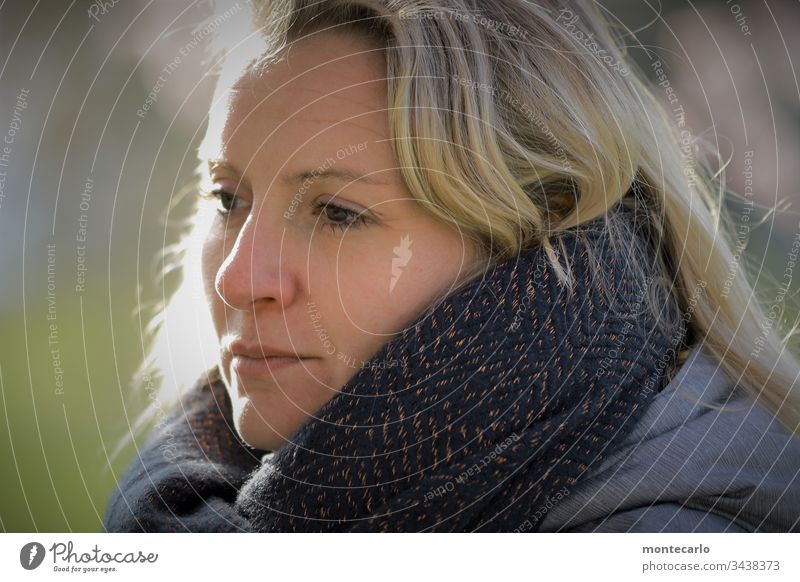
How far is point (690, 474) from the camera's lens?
0.69m

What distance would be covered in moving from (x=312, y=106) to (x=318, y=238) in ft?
0.41

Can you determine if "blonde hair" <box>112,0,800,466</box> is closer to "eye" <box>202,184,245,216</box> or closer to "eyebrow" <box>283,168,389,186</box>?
"eyebrow" <box>283,168,389,186</box>

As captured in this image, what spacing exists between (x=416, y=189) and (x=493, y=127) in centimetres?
9

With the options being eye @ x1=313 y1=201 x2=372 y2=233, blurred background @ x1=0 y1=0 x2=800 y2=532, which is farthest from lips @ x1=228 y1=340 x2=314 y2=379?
blurred background @ x1=0 y1=0 x2=800 y2=532

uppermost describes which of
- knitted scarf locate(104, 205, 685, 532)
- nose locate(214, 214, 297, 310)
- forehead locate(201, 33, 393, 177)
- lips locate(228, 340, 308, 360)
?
forehead locate(201, 33, 393, 177)

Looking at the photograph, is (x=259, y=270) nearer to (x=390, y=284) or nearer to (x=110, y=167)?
(x=390, y=284)

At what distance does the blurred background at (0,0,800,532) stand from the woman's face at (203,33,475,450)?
0.76 ft

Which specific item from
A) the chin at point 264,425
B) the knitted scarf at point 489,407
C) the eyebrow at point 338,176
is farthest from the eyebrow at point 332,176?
the chin at point 264,425

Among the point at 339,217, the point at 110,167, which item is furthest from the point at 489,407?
the point at 110,167

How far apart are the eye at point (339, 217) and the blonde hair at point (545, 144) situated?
0.18ft

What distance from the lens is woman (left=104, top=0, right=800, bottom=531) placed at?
71 centimetres

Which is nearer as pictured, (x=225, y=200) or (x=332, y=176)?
(x=332, y=176)

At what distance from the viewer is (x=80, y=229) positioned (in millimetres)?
1138

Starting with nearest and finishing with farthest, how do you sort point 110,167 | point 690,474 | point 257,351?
point 690,474 < point 257,351 < point 110,167
